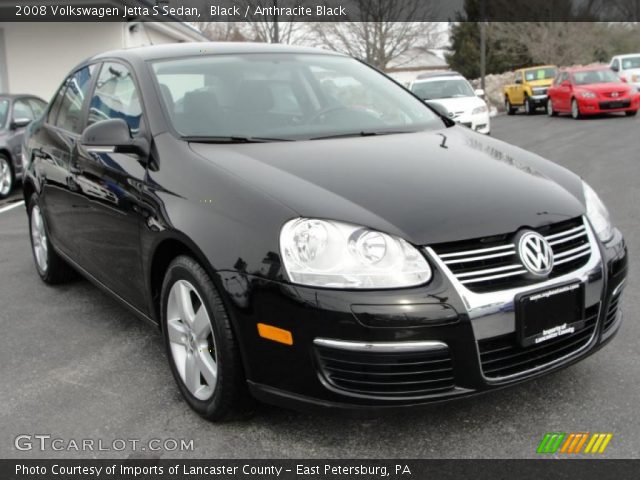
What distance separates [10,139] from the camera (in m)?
9.83

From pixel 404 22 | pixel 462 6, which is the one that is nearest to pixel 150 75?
pixel 404 22

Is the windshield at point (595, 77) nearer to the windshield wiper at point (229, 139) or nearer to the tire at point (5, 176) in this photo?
the tire at point (5, 176)

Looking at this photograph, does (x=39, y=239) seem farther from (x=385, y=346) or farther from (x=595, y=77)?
(x=595, y=77)

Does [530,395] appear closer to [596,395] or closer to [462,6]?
[596,395]

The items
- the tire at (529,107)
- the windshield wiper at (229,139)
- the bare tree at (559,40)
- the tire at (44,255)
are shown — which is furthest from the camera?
the bare tree at (559,40)

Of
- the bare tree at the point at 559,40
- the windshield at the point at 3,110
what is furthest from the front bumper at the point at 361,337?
the bare tree at the point at 559,40

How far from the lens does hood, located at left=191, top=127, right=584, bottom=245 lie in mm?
2654

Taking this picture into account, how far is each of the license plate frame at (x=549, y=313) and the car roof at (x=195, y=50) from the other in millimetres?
2301

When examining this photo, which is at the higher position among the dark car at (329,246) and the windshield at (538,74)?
the dark car at (329,246)

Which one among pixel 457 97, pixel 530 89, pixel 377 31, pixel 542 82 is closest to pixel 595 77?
pixel 530 89

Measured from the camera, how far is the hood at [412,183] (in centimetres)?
265

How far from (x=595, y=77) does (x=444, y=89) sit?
709 centimetres

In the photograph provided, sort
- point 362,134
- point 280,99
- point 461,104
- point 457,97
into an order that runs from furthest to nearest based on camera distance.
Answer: point 457,97, point 461,104, point 280,99, point 362,134

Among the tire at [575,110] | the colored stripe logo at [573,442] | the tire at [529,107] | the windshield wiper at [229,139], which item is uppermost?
the windshield wiper at [229,139]
